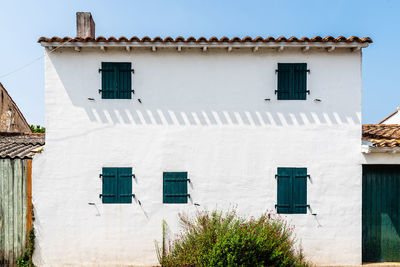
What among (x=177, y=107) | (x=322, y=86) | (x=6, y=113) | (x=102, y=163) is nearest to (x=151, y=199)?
(x=102, y=163)

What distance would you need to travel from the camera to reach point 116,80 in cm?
599

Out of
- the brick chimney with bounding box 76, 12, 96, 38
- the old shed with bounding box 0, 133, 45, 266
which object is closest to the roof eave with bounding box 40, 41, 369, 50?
the brick chimney with bounding box 76, 12, 96, 38

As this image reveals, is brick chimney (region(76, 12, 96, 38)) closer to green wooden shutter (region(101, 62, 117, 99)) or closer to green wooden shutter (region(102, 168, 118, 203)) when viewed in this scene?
green wooden shutter (region(101, 62, 117, 99))

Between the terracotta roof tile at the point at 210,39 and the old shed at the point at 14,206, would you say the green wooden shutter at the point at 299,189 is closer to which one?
the terracotta roof tile at the point at 210,39

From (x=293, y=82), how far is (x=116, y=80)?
4888 millimetres

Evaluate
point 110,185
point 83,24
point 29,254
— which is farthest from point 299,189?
point 83,24

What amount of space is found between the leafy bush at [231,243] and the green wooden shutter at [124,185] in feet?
5.05

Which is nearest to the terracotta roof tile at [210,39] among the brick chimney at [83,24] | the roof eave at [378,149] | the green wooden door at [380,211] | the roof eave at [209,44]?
the roof eave at [209,44]

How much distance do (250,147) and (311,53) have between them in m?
3.13

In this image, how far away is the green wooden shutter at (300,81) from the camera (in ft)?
19.7

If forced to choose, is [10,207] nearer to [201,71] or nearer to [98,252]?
[98,252]

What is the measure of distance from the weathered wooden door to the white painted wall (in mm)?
441

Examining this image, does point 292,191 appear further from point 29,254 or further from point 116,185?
point 29,254

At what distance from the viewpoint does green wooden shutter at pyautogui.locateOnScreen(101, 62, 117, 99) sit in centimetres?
600
